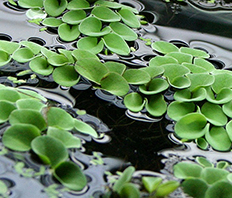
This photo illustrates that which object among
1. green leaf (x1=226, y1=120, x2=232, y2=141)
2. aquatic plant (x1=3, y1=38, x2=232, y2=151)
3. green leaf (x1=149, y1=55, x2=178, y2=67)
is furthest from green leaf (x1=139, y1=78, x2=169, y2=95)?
green leaf (x1=226, y1=120, x2=232, y2=141)

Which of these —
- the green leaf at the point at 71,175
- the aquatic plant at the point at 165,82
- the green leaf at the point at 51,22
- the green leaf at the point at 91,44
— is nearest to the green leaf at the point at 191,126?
the aquatic plant at the point at 165,82

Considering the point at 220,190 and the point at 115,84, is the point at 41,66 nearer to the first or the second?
the point at 115,84

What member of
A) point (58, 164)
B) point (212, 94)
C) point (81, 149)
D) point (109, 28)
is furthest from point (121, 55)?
point (58, 164)

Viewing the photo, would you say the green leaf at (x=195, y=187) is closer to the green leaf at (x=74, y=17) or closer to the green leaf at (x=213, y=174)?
the green leaf at (x=213, y=174)

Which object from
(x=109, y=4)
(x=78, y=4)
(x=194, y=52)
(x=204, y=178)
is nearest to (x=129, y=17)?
(x=109, y=4)

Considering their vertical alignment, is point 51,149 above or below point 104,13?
below
